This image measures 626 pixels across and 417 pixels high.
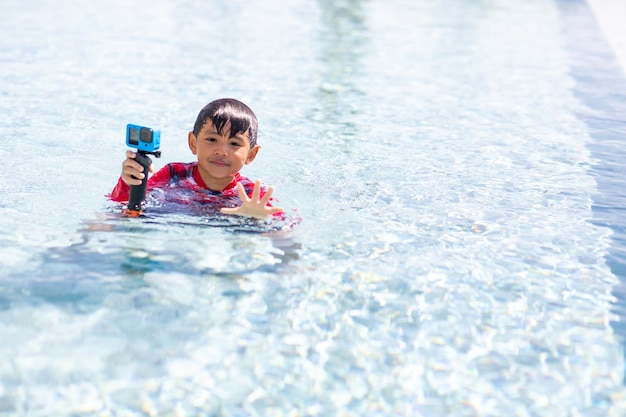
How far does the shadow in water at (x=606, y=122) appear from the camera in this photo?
3910 millimetres

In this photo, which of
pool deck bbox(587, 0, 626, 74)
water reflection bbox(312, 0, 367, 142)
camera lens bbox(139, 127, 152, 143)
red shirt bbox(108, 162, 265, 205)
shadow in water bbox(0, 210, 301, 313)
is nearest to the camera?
shadow in water bbox(0, 210, 301, 313)

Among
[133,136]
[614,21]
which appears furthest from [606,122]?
[614,21]

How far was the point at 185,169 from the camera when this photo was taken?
413 cm

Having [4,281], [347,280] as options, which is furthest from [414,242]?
[4,281]

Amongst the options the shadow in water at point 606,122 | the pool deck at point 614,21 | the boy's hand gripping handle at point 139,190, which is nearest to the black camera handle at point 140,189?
the boy's hand gripping handle at point 139,190

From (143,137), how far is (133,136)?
1.7 inches

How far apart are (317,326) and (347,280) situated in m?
0.44

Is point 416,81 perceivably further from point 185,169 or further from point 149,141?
point 149,141

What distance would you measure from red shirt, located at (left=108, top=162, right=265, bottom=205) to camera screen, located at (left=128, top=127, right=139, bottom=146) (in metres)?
0.59

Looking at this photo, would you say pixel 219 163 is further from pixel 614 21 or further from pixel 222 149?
pixel 614 21

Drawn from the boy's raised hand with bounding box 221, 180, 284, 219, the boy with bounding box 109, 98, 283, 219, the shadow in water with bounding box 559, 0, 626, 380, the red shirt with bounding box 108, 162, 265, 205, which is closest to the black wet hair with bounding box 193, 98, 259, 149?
the boy with bounding box 109, 98, 283, 219

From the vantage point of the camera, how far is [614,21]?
13594 mm

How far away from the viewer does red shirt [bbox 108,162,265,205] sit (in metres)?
4.04

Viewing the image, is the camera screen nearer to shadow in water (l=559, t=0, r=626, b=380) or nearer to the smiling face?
the smiling face
